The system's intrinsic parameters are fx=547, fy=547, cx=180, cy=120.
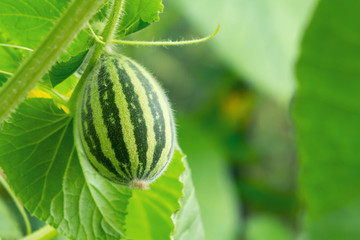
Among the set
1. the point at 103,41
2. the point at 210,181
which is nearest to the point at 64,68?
the point at 103,41

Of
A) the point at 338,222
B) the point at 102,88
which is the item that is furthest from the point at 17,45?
the point at 338,222

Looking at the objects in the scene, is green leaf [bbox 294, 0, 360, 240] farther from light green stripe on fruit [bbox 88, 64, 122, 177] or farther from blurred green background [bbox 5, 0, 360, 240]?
light green stripe on fruit [bbox 88, 64, 122, 177]

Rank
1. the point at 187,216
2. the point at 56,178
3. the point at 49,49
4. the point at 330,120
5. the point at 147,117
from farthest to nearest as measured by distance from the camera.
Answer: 1. the point at 330,120
2. the point at 187,216
3. the point at 56,178
4. the point at 147,117
5. the point at 49,49

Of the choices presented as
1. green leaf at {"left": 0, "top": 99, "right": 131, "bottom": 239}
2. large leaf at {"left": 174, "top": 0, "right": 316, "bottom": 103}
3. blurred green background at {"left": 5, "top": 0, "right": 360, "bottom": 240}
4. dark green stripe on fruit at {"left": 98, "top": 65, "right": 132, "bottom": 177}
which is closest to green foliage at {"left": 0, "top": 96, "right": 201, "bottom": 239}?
green leaf at {"left": 0, "top": 99, "right": 131, "bottom": 239}

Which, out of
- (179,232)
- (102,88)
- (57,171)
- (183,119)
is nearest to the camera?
(102,88)

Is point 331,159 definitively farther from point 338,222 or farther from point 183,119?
point 183,119

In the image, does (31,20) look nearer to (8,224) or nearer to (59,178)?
(59,178)
